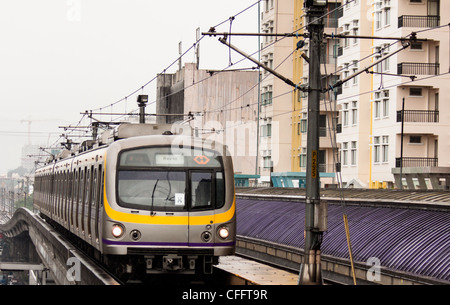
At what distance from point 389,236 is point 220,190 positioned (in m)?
3.52

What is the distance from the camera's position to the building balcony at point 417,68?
171 feet

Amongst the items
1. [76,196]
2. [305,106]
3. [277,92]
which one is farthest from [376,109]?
[76,196]

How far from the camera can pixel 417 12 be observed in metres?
52.7

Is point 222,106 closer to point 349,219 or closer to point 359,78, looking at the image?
point 359,78

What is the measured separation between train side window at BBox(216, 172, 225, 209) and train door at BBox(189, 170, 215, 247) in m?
0.10

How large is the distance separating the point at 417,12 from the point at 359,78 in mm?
7351

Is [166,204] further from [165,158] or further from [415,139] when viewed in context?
[415,139]

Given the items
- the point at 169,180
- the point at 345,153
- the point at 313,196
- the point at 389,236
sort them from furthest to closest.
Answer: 1. the point at 345,153
2. the point at 389,236
3. the point at 169,180
4. the point at 313,196

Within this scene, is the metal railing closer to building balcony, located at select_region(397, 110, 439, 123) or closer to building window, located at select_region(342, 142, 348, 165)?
building balcony, located at select_region(397, 110, 439, 123)

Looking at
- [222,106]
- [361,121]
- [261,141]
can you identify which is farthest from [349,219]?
[222,106]

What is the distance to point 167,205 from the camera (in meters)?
17.2

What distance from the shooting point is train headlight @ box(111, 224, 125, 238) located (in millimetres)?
17098
